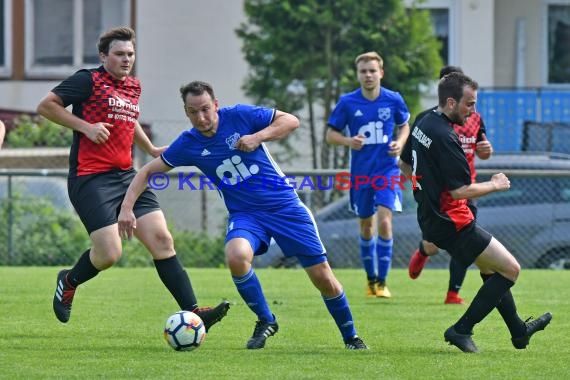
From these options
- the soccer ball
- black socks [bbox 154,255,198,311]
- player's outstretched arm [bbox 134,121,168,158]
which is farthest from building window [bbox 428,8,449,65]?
the soccer ball

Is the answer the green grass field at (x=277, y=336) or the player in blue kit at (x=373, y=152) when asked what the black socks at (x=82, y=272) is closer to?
the green grass field at (x=277, y=336)

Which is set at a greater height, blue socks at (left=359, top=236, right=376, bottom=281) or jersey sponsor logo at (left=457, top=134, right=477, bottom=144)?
jersey sponsor logo at (left=457, top=134, right=477, bottom=144)

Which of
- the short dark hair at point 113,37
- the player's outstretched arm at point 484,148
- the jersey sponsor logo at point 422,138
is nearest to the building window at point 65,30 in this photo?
the short dark hair at point 113,37

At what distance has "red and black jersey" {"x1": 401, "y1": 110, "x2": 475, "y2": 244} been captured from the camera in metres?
7.94

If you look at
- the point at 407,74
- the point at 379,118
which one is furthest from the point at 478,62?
the point at 379,118

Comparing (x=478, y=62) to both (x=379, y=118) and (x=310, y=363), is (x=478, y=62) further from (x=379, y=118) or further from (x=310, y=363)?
(x=310, y=363)

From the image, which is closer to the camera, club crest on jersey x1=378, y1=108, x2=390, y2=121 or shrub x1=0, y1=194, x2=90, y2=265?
club crest on jersey x1=378, y1=108, x2=390, y2=121

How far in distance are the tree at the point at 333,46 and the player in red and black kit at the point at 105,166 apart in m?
9.86

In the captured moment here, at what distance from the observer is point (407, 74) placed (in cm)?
1919

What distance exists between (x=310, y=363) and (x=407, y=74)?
12.0 m

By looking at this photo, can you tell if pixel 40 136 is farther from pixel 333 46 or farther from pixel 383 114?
pixel 383 114

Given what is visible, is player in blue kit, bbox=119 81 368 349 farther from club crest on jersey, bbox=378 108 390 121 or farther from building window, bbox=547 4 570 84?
building window, bbox=547 4 570 84

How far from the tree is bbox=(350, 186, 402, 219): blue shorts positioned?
6.65 metres

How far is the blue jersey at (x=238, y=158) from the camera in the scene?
824 centimetres
